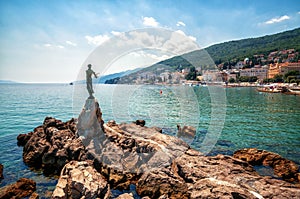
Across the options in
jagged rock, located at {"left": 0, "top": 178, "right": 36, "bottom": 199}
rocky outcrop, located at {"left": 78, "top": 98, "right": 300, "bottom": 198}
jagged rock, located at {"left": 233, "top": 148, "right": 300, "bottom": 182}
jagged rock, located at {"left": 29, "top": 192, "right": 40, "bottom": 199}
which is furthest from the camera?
jagged rock, located at {"left": 233, "top": 148, "right": 300, "bottom": 182}

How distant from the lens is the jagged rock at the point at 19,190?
7.45 m

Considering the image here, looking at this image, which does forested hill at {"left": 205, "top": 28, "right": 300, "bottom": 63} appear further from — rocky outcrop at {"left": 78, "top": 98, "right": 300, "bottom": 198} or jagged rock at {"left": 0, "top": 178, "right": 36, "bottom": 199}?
jagged rock at {"left": 0, "top": 178, "right": 36, "bottom": 199}

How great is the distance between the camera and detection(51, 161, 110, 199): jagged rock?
Answer: 21.1 ft

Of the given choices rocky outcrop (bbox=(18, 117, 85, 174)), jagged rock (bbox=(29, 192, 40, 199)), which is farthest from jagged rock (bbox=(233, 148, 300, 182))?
jagged rock (bbox=(29, 192, 40, 199))

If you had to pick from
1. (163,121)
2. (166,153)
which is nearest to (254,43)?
(163,121)

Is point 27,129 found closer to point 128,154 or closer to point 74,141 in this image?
point 74,141

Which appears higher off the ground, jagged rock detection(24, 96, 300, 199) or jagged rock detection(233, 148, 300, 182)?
jagged rock detection(24, 96, 300, 199)

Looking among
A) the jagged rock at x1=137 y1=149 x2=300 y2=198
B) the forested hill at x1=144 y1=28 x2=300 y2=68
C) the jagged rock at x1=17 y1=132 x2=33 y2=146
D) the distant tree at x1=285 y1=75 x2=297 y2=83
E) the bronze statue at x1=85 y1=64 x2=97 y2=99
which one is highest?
the forested hill at x1=144 y1=28 x2=300 y2=68

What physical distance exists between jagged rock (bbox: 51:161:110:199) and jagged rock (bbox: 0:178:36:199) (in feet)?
6.21

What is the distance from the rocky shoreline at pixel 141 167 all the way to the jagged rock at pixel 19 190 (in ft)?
0.49

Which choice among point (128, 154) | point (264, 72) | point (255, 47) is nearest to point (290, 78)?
point (264, 72)

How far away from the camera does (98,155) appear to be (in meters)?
9.78

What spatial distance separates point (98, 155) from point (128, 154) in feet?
5.12

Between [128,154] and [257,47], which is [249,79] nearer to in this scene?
[257,47]
